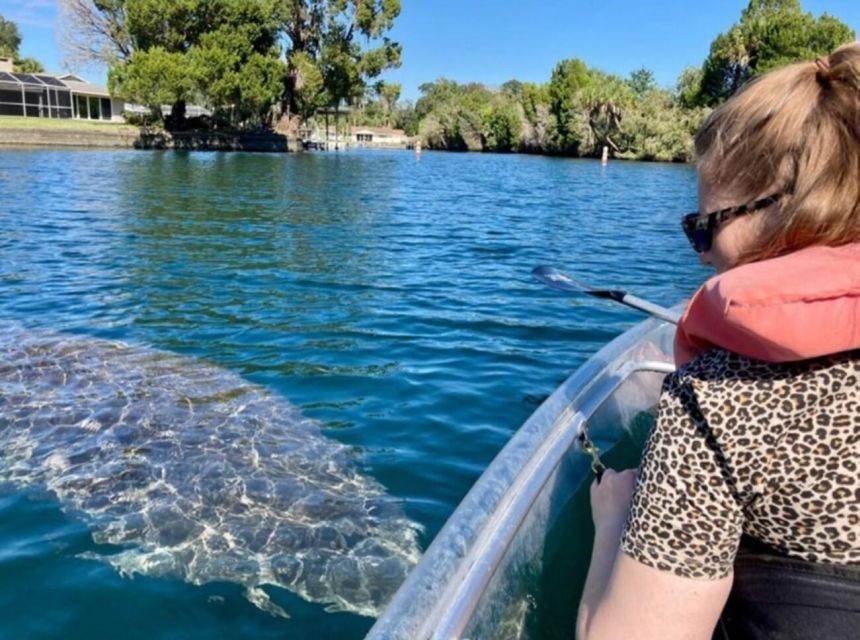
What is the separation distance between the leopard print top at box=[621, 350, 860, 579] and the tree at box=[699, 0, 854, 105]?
6291 cm

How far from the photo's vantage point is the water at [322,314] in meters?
3.62

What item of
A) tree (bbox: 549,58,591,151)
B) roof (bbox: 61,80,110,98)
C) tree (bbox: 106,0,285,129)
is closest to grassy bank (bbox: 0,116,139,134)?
tree (bbox: 106,0,285,129)

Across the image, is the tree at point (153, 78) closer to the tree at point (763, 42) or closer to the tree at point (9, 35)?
the tree at point (763, 42)

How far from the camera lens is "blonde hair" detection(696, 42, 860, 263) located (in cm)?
128

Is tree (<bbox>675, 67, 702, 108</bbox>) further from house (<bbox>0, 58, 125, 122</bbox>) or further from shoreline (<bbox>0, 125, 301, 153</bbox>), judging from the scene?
house (<bbox>0, 58, 125, 122</bbox>)

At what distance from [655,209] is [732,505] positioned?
2353cm

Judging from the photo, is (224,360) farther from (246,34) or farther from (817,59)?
(246,34)

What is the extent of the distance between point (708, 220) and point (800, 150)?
0.23 m

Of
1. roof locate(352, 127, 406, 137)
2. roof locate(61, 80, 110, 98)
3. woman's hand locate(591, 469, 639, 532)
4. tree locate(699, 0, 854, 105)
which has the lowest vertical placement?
woman's hand locate(591, 469, 639, 532)

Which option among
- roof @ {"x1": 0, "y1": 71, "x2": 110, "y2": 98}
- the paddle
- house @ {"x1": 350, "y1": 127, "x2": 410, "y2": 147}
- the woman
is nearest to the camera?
the woman

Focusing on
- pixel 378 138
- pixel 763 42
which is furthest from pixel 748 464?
pixel 378 138

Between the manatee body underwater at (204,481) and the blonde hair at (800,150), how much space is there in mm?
2848

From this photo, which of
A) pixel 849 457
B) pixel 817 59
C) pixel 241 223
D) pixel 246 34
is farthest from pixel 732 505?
pixel 246 34

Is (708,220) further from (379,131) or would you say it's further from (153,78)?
(379,131)
